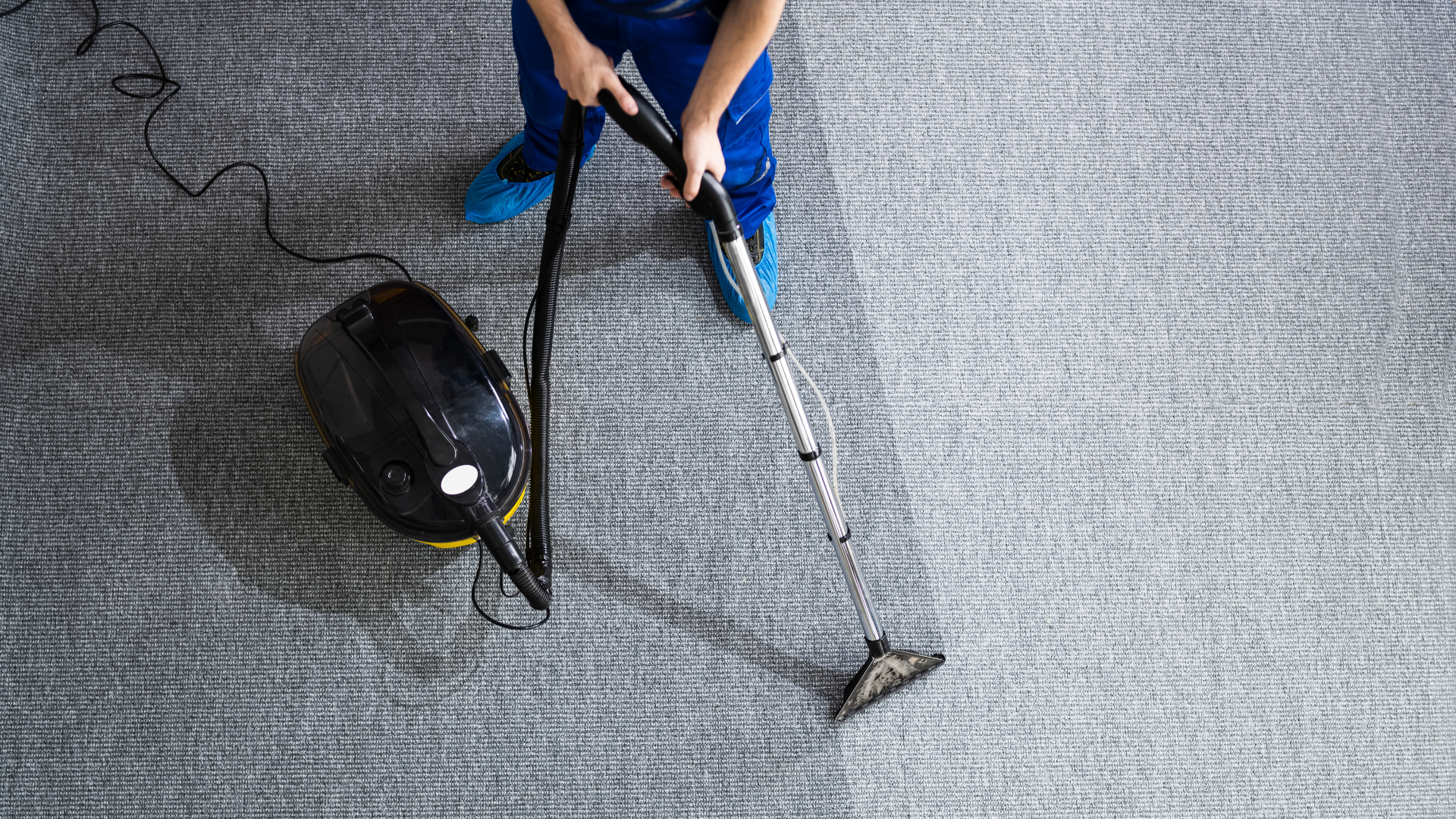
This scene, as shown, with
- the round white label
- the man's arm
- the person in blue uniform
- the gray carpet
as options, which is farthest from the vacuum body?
the man's arm

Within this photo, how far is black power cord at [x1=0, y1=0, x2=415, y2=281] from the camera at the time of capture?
139 centimetres

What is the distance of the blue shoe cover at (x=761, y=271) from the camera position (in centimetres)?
134

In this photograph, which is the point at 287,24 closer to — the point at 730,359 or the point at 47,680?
the point at 730,359

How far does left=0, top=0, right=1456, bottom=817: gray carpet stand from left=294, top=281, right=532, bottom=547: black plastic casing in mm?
194

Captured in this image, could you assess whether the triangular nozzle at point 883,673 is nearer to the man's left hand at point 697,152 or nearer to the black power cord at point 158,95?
the man's left hand at point 697,152

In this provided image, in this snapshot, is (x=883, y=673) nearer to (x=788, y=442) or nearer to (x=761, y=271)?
(x=788, y=442)

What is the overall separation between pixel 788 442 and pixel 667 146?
0.62 metres

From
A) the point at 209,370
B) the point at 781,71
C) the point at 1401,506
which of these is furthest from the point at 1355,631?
the point at 209,370

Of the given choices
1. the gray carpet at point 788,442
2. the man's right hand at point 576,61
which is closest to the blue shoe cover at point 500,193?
the gray carpet at point 788,442

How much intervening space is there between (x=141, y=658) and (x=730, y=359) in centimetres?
108

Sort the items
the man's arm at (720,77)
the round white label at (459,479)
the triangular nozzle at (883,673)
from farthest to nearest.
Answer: the triangular nozzle at (883,673) < the round white label at (459,479) < the man's arm at (720,77)

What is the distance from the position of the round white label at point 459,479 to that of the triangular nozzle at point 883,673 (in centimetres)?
65

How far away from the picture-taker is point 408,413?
109 centimetres

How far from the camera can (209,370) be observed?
1348 millimetres
